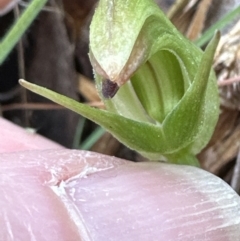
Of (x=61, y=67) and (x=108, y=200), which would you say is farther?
(x=61, y=67)

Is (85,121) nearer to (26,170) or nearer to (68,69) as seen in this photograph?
(68,69)

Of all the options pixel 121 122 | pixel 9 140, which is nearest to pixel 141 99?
pixel 121 122

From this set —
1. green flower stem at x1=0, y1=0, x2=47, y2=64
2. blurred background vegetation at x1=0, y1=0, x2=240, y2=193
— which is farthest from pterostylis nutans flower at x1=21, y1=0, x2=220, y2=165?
blurred background vegetation at x1=0, y1=0, x2=240, y2=193

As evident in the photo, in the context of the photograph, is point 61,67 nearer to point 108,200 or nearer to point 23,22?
point 23,22

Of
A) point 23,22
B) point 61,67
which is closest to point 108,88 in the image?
point 23,22

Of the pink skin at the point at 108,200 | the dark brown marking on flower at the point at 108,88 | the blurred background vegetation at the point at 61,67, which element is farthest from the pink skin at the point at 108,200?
the blurred background vegetation at the point at 61,67

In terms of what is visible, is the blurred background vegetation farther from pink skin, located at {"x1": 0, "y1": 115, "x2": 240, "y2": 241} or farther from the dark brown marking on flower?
the dark brown marking on flower
